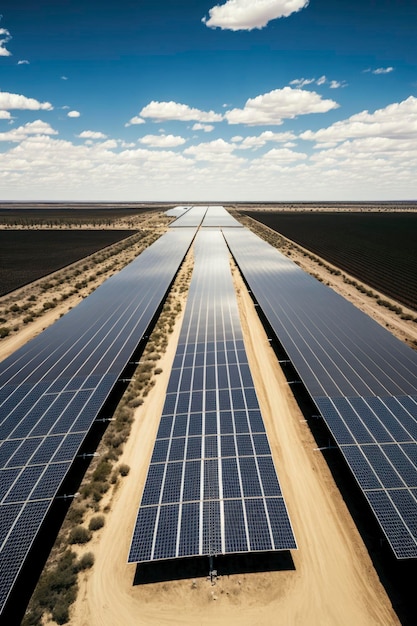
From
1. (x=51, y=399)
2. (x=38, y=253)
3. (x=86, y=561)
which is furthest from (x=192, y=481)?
(x=38, y=253)

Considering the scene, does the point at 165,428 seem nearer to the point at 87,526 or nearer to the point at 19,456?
the point at 87,526

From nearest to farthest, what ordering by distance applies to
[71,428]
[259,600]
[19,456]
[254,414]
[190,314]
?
1. [259,600]
2. [19,456]
3. [71,428]
4. [254,414]
5. [190,314]

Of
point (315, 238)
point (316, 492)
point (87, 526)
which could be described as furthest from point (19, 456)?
point (315, 238)

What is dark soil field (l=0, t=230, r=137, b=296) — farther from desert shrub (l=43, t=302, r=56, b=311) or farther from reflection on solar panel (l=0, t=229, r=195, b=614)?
reflection on solar panel (l=0, t=229, r=195, b=614)

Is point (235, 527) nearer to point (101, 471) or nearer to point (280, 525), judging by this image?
point (280, 525)

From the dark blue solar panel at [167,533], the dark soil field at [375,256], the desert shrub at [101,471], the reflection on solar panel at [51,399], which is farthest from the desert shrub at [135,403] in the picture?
the dark soil field at [375,256]

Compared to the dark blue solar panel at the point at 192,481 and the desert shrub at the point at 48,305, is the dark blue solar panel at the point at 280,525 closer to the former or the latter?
the dark blue solar panel at the point at 192,481
